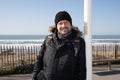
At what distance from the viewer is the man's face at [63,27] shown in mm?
3061

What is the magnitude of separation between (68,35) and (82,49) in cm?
25

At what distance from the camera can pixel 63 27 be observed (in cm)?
307

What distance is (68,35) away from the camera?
3049 millimetres

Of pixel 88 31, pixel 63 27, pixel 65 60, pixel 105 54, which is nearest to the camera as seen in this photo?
pixel 65 60

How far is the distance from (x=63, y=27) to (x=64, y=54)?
0.34 metres

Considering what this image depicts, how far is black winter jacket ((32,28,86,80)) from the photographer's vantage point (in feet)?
9.71

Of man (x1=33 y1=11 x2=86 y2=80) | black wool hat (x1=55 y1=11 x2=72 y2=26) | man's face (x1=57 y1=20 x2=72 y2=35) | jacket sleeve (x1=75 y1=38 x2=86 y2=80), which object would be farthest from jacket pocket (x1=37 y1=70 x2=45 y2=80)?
black wool hat (x1=55 y1=11 x2=72 y2=26)

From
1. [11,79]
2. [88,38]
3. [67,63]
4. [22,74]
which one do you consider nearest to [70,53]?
[67,63]

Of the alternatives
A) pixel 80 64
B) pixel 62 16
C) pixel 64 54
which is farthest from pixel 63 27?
pixel 80 64

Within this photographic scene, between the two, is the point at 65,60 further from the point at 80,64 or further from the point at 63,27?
the point at 63,27

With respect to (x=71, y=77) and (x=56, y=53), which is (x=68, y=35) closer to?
(x=56, y=53)

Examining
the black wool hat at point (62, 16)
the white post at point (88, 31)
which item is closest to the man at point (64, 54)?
the black wool hat at point (62, 16)

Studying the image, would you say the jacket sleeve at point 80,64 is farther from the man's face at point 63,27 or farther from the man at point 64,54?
the man's face at point 63,27

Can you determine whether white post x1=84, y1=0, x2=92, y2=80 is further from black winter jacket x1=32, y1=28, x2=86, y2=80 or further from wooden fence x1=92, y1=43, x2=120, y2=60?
wooden fence x1=92, y1=43, x2=120, y2=60
